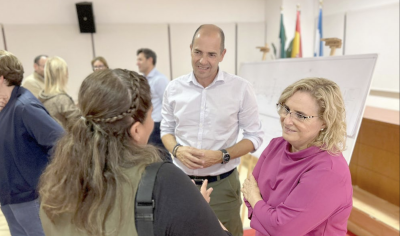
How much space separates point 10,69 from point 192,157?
1.02 m

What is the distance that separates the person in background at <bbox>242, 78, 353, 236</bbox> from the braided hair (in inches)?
22.2

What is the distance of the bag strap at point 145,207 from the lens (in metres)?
0.61

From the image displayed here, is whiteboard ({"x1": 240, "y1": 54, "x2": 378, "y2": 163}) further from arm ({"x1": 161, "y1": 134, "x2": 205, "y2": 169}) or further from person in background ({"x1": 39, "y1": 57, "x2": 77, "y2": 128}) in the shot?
person in background ({"x1": 39, "y1": 57, "x2": 77, "y2": 128})

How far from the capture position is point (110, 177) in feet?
2.08

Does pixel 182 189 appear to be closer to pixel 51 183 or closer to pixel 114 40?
pixel 51 183

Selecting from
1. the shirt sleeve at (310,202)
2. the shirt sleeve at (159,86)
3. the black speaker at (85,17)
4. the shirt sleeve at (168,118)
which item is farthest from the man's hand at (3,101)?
the black speaker at (85,17)

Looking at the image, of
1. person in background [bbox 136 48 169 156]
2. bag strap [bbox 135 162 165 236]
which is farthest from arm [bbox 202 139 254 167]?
person in background [bbox 136 48 169 156]

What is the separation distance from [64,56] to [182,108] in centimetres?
366

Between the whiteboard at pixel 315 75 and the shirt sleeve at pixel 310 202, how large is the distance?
90cm

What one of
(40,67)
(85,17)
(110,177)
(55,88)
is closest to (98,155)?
(110,177)

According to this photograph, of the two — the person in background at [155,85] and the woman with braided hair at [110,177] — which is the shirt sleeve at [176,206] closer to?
the woman with braided hair at [110,177]

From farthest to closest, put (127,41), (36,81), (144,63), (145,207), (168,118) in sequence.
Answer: (127,41)
(144,63)
(36,81)
(168,118)
(145,207)

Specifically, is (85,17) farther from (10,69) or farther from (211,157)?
(211,157)

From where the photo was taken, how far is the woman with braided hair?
24.5 inches
